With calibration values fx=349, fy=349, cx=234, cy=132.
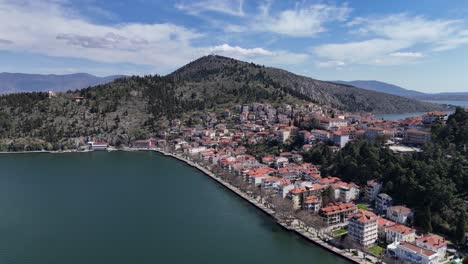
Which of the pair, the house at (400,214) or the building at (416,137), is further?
the building at (416,137)

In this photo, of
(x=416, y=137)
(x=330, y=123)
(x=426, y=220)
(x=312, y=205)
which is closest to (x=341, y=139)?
(x=416, y=137)

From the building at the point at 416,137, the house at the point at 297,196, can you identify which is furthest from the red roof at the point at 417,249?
the building at the point at 416,137

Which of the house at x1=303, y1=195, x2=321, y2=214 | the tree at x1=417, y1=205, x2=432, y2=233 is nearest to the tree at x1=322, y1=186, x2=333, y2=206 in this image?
the house at x1=303, y1=195, x2=321, y2=214

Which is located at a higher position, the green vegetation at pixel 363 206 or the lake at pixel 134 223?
the green vegetation at pixel 363 206

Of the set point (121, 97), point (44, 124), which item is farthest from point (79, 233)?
point (121, 97)

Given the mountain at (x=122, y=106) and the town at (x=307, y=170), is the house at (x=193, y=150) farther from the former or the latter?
the mountain at (x=122, y=106)

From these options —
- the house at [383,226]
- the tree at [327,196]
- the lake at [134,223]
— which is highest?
the tree at [327,196]

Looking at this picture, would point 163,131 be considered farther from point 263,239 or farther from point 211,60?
point 211,60
